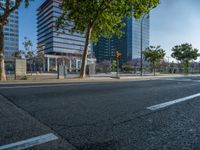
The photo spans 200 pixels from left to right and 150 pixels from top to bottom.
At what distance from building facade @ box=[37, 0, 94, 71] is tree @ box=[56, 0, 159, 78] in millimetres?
75117

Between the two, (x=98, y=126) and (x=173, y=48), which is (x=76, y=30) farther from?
(x=173, y=48)

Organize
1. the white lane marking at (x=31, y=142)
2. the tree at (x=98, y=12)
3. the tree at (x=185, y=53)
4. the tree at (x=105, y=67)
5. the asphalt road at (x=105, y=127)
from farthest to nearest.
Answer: the tree at (x=105, y=67) < the tree at (x=185, y=53) < the tree at (x=98, y=12) < the asphalt road at (x=105, y=127) < the white lane marking at (x=31, y=142)

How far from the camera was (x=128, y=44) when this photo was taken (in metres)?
121

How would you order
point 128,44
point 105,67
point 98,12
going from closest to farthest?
point 98,12 → point 105,67 → point 128,44

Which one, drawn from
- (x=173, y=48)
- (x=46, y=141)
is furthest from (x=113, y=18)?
(x=173, y=48)

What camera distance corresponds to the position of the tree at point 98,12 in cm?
2155

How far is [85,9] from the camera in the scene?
2159 cm

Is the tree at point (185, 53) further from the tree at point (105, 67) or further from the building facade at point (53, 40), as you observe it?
the building facade at point (53, 40)

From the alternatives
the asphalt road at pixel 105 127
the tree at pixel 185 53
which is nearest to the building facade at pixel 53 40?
the tree at pixel 185 53

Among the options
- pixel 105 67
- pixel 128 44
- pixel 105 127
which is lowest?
pixel 105 127

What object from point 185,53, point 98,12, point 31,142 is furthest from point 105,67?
point 31,142

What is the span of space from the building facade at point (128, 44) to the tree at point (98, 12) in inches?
2830

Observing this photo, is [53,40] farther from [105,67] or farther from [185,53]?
[185,53]

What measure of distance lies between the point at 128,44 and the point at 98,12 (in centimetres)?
10108
